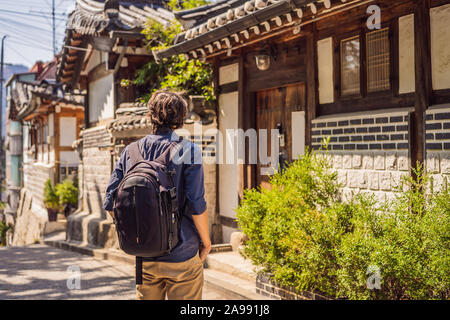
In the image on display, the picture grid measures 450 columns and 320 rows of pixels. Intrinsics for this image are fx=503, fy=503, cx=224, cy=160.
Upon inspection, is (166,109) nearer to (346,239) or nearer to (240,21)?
(346,239)

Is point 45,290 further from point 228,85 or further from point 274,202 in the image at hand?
point 228,85

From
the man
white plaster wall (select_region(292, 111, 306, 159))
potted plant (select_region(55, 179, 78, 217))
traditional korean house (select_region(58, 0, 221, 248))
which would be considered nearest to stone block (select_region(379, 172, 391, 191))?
white plaster wall (select_region(292, 111, 306, 159))

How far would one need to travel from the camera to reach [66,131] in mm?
21562

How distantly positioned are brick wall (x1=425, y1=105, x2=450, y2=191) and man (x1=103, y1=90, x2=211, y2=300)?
10.4 ft

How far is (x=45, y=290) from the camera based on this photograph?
288 inches

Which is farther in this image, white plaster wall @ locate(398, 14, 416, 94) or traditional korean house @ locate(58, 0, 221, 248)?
traditional korean house @ locate(58, 0, 221, 248)

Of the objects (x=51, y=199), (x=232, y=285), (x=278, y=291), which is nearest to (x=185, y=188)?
(x=278, y=291)

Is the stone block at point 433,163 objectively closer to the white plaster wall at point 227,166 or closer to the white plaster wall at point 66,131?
the white plaster wall at point 227,166

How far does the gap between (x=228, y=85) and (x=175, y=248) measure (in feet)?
21.7

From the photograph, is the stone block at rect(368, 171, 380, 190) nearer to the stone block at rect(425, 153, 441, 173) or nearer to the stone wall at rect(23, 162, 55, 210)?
the stone block at rect(425, 153, 441, 173)

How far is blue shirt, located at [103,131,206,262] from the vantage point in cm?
321

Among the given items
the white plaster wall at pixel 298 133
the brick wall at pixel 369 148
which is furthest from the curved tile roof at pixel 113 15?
the brick wall at pixel 369 148
